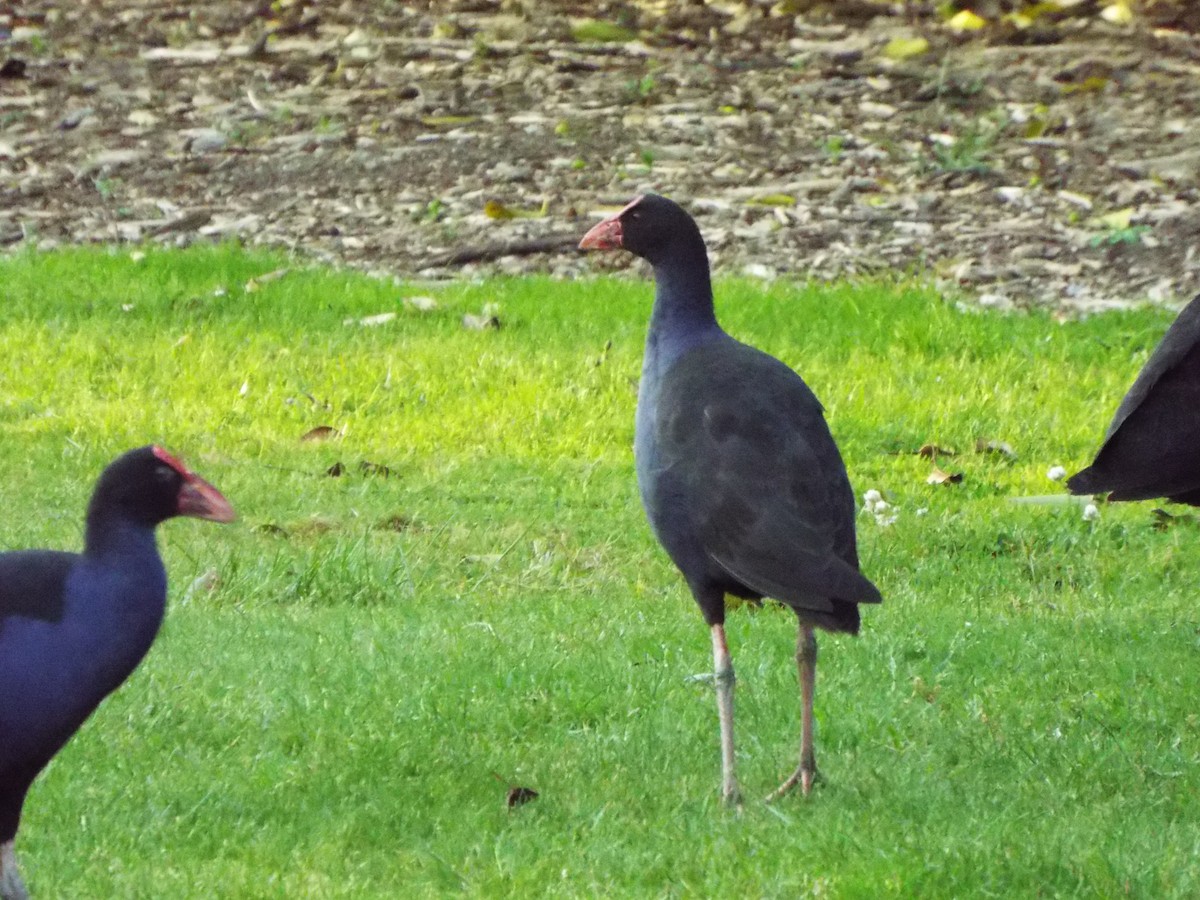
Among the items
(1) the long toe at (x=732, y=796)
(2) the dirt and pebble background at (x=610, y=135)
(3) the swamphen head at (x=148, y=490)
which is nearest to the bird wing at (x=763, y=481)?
(1) the long toe at (x=732, y=796)

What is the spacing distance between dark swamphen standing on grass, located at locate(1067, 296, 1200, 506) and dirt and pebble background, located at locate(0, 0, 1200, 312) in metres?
4.27

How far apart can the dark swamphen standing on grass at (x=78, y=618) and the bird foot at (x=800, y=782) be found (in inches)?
66.2

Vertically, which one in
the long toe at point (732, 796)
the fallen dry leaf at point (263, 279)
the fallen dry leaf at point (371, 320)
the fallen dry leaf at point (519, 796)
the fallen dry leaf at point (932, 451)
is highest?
the fallen dry leaf at point (519, 796)

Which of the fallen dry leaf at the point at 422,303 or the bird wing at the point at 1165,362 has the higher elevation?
the bird wing at the point at 1165,362

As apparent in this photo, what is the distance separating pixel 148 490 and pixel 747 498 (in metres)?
1.49

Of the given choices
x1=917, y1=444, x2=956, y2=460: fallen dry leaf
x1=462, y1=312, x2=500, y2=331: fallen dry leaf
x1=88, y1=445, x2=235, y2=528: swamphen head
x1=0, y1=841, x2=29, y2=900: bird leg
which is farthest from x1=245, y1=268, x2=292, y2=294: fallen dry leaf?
x1=0, y1=841, x2=29, y2=900: bird leg

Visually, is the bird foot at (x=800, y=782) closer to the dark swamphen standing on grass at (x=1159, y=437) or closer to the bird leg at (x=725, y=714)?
the bird leg at (x=725, y=714)

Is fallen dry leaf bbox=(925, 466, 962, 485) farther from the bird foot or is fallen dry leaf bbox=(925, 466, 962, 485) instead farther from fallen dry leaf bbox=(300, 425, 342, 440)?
the bird foot

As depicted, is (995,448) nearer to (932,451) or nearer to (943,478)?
(932,451)

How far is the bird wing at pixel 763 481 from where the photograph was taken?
482 centimetres

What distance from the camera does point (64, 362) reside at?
31.1 ft

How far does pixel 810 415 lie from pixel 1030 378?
4494mm

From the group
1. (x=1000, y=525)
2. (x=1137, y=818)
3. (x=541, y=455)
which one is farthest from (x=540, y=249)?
(x=1137, y=818)

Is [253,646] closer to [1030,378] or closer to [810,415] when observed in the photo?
[810,415]
